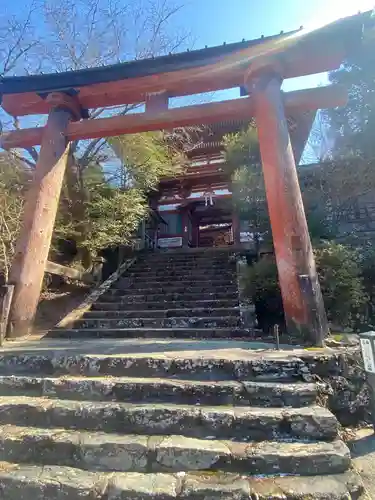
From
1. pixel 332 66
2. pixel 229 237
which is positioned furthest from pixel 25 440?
pixel 229 237

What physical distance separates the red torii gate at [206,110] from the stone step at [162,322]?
1.16 metres

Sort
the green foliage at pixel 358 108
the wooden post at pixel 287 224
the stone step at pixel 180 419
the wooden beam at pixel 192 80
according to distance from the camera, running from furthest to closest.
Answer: the green foliage at pixel 358 108 < the wooden beam at pixel 192 80 < the wooden post at pixel 287 224 < the stone step at pixel 180 419

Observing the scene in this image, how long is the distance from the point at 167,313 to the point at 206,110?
3519 mm

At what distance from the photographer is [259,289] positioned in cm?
514

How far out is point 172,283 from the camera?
692cm

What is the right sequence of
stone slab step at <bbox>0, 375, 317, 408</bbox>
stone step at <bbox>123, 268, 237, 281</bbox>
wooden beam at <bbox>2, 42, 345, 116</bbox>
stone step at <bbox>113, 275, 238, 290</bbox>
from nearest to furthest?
1. stone slab step at <bbox>0, 375, 317, 408</bbox>
2. wooden beam at <bbox>2, 42, 345, 116</bbox>
3. stone step at <bbox>113, 275, 238, 290</bbox>
4. stone step at <bbox>123, 268, 237, 281</bbox>

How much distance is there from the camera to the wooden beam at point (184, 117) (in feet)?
14.7

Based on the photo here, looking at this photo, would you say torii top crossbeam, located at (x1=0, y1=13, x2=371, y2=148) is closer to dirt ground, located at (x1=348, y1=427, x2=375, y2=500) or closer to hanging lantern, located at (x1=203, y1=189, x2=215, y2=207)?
dirt ground, located at (x1=348, y1=427, x2=375, y2=500)

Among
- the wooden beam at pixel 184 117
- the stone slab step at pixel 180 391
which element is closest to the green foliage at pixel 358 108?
the wooden beam at pixel 184 117

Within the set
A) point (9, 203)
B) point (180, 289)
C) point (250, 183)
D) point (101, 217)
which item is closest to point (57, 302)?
point (101, 217)

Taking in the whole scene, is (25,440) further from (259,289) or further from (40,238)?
(259,289)

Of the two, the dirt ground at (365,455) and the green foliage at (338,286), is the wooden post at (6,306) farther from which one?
the green foliage at (338,286)

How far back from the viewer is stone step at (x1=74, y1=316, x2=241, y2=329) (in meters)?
4.68

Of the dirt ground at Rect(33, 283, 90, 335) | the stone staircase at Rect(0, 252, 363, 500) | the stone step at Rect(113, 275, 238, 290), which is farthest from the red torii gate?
the dirt ground at Rect(33, 283, 90, 335)
